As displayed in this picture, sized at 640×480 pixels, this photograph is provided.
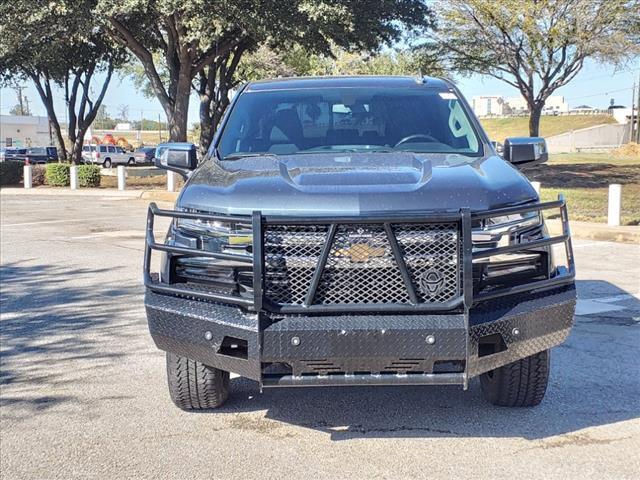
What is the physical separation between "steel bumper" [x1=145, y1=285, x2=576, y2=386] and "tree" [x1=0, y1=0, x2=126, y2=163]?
17423 mm

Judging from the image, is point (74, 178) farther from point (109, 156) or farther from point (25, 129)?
point (25, 129)

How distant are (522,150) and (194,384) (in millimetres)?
2561

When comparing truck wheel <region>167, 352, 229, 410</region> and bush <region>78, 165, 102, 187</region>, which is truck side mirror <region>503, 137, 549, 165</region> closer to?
truck wheel <region>167, 352, 229, 410</region>

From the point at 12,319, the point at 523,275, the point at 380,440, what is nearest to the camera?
the point at 523,275

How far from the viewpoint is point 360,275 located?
373 cm

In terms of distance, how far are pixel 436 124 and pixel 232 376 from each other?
219 centimetres

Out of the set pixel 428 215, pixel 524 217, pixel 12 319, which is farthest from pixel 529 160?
pixel 12 319

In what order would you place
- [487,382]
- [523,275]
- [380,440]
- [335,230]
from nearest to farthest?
[335,230]
[523,275]
[380,440]
[487,382]

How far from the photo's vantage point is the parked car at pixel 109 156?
2363 inches

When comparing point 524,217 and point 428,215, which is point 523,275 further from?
point 428,215

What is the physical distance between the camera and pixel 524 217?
4070 millimetres

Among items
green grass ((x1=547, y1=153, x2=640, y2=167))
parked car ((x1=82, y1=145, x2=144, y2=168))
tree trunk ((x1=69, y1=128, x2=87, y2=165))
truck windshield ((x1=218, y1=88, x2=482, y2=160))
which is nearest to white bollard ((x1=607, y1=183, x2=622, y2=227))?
truck windshield ((x1=218, y1=88, x2=482, y2=160))

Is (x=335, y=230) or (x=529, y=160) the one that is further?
(x=529, y=160)

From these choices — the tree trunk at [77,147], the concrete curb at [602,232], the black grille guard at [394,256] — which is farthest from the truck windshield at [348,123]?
the tree trunk at [77,147]
